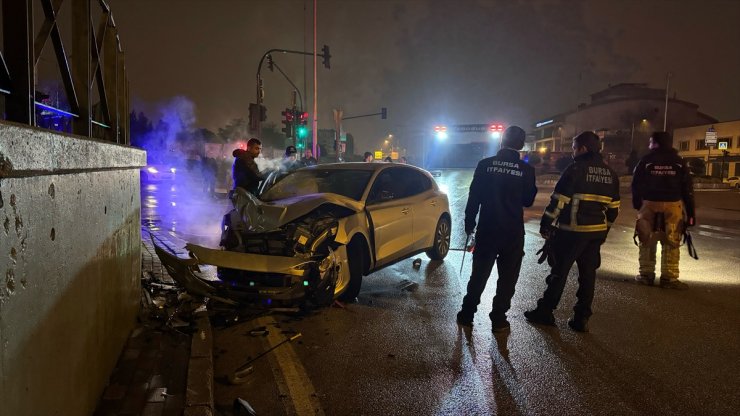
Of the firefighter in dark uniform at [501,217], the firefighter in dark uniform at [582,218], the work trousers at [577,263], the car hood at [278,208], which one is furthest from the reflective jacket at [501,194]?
the car hood at [278,208]

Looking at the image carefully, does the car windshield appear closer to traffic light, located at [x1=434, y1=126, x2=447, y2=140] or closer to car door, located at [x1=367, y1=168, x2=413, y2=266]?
car door, located at [x1=367, y1=168, x2=413, y2=266]

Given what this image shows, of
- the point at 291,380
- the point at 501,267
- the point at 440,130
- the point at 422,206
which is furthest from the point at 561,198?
the point at 440,130

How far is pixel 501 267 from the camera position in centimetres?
483

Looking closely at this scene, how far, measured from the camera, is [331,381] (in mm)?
3699

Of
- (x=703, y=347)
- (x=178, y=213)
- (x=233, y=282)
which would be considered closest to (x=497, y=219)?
(x=703, y=347)

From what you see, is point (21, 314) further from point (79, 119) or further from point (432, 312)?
point (432, 312)

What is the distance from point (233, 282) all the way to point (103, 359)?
6.07 ft

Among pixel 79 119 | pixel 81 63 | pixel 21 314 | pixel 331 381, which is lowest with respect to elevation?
pixel 331 381

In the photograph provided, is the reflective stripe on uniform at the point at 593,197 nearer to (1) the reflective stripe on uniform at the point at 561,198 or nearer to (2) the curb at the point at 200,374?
(1) the reflective stripe on uniform at the point at 561,198

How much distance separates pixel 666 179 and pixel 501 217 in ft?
9.64

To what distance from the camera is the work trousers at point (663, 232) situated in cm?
635

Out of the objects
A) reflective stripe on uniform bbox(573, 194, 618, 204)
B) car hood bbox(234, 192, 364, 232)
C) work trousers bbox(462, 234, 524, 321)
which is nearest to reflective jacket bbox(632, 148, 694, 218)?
reflective stripe on uniform bbox(573, 194, 618, 204)

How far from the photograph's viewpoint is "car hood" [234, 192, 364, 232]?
17.0ft

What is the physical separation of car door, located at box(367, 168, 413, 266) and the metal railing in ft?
9.23
